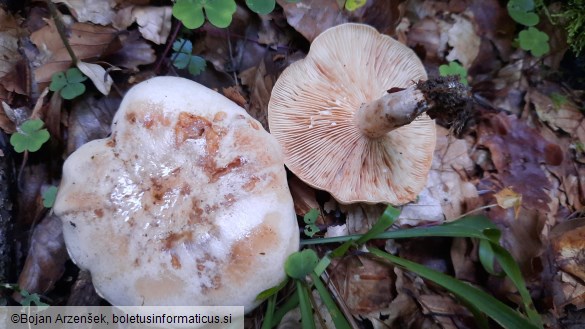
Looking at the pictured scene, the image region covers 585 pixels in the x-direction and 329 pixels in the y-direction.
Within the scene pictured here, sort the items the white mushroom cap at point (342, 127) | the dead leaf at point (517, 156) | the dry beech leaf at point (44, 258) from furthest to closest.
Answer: the dead leaf at point (517, 156)
the white mushroom cap at point (342, 127)
the dry beech leaf at point (44, 258)

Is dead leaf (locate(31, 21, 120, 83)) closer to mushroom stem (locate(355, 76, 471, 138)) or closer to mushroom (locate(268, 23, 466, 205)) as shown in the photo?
mushroom (locate(268, 23, 466, 205))

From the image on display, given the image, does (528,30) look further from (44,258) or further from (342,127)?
(44,258)

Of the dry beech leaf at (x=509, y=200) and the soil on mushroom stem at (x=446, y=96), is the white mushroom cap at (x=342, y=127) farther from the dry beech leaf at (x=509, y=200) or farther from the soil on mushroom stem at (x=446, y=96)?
the dry beech leaf at (x=509, y=200)

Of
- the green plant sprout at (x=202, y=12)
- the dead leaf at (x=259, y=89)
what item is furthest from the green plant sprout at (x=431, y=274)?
the green plant sprout at (x=202, y=12)

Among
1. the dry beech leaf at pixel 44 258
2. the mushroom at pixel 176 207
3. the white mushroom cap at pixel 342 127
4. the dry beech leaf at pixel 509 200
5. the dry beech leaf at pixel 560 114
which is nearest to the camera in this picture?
the mushroom at pixel 176 207

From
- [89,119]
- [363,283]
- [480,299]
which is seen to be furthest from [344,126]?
[89,119]

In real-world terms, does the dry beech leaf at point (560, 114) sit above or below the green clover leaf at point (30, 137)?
above

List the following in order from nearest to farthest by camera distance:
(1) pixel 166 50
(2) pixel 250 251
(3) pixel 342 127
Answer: (2) pixel 250 251, (3) pixel 342 127, (1) pixel 166 50

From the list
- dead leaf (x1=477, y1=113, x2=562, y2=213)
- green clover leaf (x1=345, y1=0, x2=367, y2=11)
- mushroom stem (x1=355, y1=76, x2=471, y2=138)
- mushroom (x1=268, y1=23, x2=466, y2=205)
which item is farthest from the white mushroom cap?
dead leaf (x1=477, y1=113, x2=562, y2=213)
